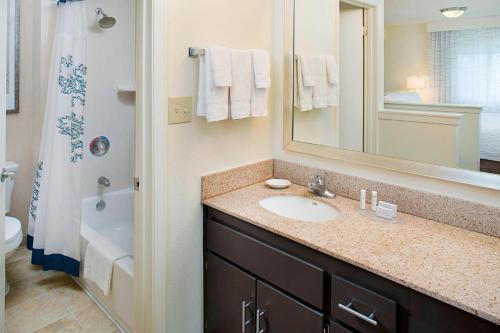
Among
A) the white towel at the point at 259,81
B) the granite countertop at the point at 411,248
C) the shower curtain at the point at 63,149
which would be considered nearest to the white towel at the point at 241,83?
the white towel at the point at 259,81

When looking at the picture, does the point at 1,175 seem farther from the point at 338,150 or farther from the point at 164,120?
the point at 338,150

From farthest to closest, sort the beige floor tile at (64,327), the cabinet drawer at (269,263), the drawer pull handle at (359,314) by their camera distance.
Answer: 1. the beige floor tile at (64,327)
2. the cabinet drawer at (269,263)
3. the drawer pull handle at (359,314)

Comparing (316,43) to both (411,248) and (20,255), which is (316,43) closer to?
(411,248)

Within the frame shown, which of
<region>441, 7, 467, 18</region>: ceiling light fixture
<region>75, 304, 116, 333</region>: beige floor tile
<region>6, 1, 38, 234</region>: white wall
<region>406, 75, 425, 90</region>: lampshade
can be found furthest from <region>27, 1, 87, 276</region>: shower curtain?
<region>441, 7, 467, 18</region>: ceiling light fixture

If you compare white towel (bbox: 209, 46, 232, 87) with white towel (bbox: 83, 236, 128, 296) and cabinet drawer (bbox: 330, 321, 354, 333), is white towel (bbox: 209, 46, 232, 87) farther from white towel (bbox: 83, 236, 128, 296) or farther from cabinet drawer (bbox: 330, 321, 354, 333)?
white towel (bbox: 83, 236, 128, 296)

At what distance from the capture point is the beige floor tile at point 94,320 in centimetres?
203

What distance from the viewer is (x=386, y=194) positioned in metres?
1.59

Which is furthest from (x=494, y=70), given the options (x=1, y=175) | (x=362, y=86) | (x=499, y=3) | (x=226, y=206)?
(x=1, y=175)

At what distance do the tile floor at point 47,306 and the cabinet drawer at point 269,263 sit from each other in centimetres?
92

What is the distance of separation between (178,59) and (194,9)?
23 cm

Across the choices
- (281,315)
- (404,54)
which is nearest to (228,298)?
(281,315)

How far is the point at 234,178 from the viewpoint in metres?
1.83

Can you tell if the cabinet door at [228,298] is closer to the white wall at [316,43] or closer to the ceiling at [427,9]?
the white wall at [316,43]

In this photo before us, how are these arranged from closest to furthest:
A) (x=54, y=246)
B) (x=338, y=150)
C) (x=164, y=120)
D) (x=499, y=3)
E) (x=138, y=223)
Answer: (x=499, y=3) < (x=164, y=120) < (x=138, y=223) < (x=338, y=150) < (x=54, y=246)
